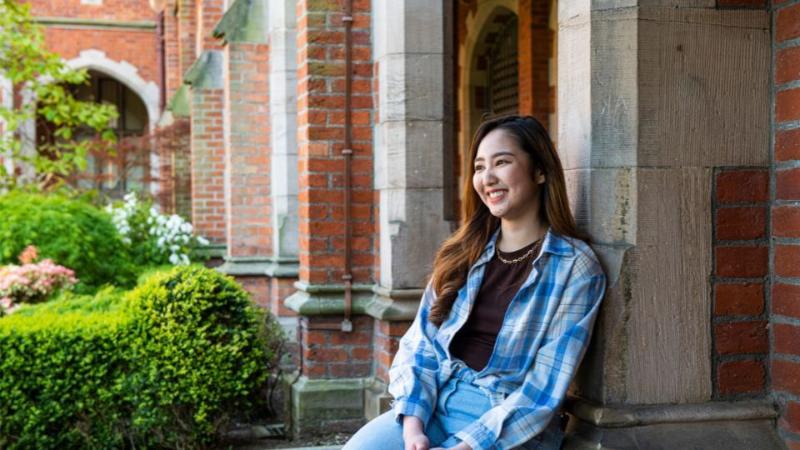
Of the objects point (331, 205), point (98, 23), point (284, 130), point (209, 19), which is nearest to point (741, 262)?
point (331, 205)

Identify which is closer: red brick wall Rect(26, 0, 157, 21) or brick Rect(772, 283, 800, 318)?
brick Rect(772, 283, 800, 318)

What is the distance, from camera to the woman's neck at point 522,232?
2887 millimetres

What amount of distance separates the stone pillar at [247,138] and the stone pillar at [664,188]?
22.2 feet

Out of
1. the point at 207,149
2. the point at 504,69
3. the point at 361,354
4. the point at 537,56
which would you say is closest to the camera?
the point at 361,354

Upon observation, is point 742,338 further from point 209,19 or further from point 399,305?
point 209,19

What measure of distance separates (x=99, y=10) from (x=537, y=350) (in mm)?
21964

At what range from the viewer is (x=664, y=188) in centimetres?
264

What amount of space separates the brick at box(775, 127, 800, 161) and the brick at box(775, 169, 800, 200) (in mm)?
41

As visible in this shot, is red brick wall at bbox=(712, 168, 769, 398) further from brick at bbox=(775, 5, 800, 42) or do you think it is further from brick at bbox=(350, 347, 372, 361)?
brick at bbox=(350, 347, 372, 361)

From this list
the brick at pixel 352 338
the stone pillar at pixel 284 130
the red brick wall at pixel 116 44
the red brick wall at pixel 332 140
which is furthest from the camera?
the red brick wall at pixel 116 44

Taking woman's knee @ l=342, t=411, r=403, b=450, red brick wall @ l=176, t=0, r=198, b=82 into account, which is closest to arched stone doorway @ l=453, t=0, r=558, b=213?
red brick wall @ l=176, t=0, r=198, b=82

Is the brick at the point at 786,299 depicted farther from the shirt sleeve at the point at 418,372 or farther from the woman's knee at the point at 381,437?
the woman's knee at the point at 381,437

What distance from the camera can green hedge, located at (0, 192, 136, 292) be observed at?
912 centimetres

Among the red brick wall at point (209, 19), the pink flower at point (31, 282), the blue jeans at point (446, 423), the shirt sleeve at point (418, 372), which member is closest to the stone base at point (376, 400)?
the shirt sleeve at point (418, 372)
